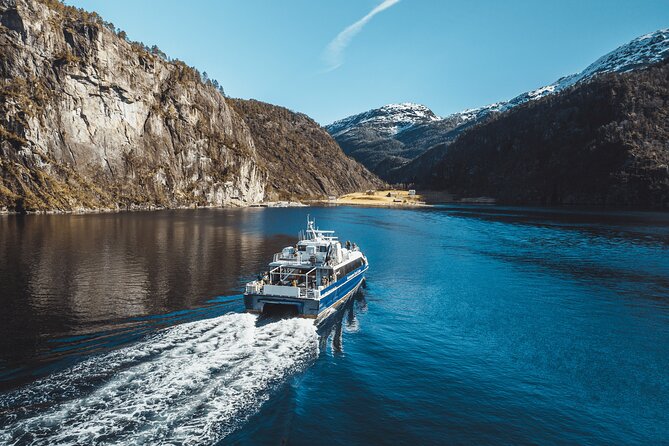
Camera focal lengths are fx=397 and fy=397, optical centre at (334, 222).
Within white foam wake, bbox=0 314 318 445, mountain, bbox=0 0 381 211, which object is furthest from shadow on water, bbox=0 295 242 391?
mountain, bbox=0 0 381 211

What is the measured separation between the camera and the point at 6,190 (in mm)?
131000

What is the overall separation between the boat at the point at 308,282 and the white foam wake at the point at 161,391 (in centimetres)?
464

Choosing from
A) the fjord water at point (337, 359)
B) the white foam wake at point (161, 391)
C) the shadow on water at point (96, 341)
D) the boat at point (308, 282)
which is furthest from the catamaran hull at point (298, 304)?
the white foam wake at point (161, 391)

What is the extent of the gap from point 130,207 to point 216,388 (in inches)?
6843

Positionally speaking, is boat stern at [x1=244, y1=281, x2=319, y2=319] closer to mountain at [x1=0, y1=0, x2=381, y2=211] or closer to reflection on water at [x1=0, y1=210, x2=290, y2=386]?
reflection on water at [x1=0, y1=210, x2=290, y2=386]

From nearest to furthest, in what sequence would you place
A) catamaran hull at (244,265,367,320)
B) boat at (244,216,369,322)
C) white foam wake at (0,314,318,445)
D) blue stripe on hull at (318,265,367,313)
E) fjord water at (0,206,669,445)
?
1. white foam wake at (0,314,318,445)
2. fjord water at (0,206,669,445)
3. catamaran hull at (244,265,367,320)
4. boat at (244,216,369,322)
5. blue stripe on hull at (318,265,367,313)

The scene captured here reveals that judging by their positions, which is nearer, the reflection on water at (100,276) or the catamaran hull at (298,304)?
the reflection on water at (100,276)

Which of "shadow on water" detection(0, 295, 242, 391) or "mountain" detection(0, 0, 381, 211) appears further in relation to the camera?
Answer: "mountain" detection(0, 0, 381, 211)

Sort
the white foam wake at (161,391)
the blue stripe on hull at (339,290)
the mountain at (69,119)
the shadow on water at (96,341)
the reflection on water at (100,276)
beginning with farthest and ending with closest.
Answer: the mountain at (69,119)
the blue stripe on hull at (339,290)
the reflection on water at (100,276)
the shadow on water at (96,341)
the white foam wake at (161,391)

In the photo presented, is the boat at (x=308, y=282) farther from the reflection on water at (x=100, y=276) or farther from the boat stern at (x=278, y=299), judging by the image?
the reflection on water at (x=100, y=276)

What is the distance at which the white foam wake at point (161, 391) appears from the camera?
1727 cm

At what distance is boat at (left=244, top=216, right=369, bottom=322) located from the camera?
34.3m

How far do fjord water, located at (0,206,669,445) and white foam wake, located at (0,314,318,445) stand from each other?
106 mm

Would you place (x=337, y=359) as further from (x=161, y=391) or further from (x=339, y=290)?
(x=339, y=290)
